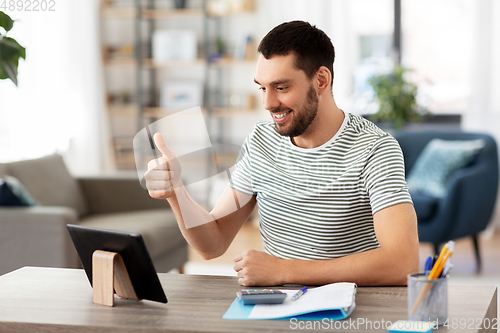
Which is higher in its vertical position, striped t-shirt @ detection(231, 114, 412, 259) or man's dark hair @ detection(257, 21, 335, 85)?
man's dark hair @ detection(257, 21, 335, 85)

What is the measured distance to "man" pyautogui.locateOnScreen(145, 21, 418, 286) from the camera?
1.25m

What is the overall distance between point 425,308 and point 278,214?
583mm

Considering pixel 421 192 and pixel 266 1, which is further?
pixel 266 1

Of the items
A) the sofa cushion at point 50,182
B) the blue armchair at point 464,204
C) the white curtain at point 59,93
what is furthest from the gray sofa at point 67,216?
the blue armchair at point 464,204

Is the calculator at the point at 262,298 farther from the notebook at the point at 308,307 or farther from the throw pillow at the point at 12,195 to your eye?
the throw pillow at the point at 12,195

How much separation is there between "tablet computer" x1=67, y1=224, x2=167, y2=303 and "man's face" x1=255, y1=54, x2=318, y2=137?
1.61 feet

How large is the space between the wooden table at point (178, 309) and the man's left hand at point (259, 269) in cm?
3

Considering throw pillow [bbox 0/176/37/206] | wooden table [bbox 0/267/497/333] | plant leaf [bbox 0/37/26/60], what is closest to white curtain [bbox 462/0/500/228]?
throw pillow [bbox 0/176/37/206]

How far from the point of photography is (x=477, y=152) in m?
3.61

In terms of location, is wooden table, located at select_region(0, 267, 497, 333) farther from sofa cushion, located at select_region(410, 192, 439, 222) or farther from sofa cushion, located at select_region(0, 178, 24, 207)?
sofa cushion, located at select_region(410, 192, 439, 222)

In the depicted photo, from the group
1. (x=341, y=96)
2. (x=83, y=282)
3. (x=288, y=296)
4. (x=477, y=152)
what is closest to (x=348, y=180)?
(x=288, y=296)

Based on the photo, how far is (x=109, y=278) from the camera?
115cm

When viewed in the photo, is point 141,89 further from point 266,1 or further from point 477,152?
point 477,152

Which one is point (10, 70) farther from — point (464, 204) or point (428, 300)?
point (464, 204)
